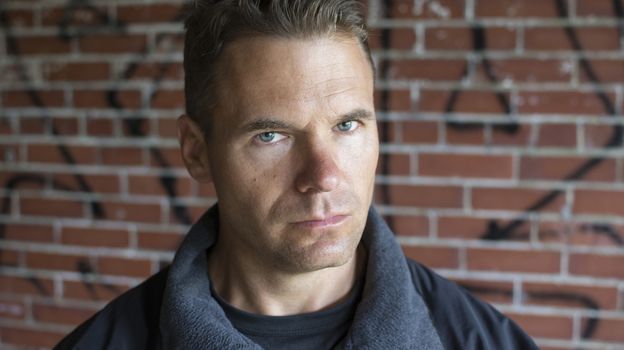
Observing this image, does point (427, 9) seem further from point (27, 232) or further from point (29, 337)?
point (29, 337)

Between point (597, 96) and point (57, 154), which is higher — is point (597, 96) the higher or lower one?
the higher one

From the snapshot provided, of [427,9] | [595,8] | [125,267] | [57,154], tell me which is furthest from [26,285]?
[595,8]

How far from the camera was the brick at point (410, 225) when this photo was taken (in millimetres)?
1913

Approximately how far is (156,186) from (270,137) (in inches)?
42.2

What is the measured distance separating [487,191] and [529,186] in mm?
128

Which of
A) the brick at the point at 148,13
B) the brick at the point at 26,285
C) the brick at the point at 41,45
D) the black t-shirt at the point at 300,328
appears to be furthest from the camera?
the brick at the point at 26,285

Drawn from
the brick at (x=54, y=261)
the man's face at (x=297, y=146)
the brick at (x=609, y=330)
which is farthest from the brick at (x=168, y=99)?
the brick at (x=609, y=330)

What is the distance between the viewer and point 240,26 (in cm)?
117

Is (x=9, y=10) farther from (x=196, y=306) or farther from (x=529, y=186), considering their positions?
(x=529, y=186)

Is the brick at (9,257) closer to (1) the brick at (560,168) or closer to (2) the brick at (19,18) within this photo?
(2) the brick at (19,18)

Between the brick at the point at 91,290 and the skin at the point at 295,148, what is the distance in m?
1.12

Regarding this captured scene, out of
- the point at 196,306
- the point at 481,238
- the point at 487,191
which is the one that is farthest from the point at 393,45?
the point at 196,306

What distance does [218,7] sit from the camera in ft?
3.97

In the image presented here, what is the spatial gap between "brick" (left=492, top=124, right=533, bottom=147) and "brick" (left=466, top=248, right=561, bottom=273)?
1.13 ft
